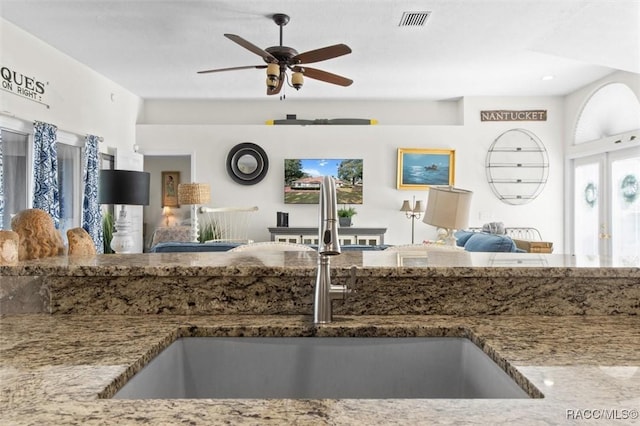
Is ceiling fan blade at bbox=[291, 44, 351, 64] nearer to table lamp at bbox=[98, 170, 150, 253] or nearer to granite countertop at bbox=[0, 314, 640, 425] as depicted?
table lamp at bbox=[98, 170, 150, 253]

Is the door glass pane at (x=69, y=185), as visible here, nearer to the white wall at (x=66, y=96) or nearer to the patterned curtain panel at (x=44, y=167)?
the white wall at (x=66, y=96)

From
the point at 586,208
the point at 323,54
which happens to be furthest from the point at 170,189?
the point at 586,208

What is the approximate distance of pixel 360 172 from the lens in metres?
6.31

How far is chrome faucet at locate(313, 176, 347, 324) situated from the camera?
92 centimetres

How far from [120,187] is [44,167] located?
140 centimetres

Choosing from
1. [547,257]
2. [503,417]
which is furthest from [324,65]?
[503,417]

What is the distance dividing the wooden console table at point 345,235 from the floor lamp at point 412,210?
431mm

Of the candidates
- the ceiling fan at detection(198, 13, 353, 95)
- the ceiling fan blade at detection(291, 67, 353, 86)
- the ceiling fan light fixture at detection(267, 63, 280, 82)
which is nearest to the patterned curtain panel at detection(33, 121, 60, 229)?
the ceiling fan at detection(198, 13, 353, 95)

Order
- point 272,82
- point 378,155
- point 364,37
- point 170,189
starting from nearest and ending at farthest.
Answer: point 272,82 < point 364,37 < point 378,155 < point 170,189

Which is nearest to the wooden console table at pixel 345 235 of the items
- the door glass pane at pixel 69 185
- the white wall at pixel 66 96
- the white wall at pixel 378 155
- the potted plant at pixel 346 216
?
the potted plant at pixel 346 216

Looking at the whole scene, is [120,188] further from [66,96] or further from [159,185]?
[159,185]

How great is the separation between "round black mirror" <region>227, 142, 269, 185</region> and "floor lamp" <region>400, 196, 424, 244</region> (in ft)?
6.89

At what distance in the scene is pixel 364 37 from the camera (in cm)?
409

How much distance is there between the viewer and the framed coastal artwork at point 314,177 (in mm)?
6309
